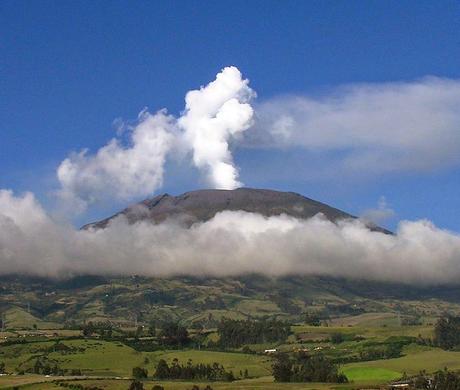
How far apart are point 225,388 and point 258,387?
351 inches

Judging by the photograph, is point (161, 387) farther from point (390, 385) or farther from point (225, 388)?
point (390, 385)

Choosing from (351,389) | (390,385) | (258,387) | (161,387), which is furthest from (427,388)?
(161,387)

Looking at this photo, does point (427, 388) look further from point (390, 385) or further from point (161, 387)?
point (161, 387)

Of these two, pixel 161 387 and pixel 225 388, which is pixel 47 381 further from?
pixel 225 388

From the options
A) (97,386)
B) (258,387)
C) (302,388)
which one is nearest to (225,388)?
(258,387)

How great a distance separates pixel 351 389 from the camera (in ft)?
599

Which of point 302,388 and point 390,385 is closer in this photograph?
point 302,388

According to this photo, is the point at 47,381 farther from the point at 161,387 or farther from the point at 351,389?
the point at 351,389

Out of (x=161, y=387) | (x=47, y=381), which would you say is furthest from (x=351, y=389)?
(x=47, y=381)

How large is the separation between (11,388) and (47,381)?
70.0ft

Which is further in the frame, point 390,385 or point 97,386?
point 390,385

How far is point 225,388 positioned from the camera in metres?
180

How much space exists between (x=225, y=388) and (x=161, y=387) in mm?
15541

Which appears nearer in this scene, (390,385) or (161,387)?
(161,387)
